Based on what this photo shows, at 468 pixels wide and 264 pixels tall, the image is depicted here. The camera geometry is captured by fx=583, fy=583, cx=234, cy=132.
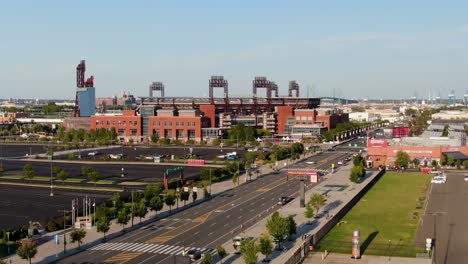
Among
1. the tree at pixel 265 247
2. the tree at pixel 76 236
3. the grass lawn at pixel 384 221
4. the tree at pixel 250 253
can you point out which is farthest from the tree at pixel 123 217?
the grass lawn at pixel 384 221

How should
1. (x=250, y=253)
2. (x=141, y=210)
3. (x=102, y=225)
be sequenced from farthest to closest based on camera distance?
(x=141, y=210)
(x=102, y=225)
(x=250, y=253)

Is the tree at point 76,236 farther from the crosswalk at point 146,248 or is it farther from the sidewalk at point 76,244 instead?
the crosswalk at point 146,248

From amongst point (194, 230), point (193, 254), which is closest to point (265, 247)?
point (193, 254)

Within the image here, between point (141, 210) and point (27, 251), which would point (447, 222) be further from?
point (27, 251)

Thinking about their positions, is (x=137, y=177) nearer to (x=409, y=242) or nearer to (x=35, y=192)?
(x=35, y=192)

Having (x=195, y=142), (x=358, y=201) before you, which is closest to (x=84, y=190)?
(x=358, y=201)

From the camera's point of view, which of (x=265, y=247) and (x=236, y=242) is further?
(x=236, y=242)

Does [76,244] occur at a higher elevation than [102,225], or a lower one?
lower
